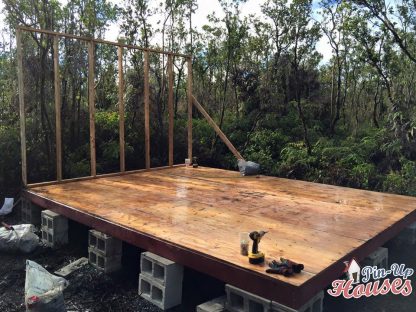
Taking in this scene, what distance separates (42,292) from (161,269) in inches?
32.4

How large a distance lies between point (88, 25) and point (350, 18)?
215 inches

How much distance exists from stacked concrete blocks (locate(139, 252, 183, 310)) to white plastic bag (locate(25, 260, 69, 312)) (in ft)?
2.00

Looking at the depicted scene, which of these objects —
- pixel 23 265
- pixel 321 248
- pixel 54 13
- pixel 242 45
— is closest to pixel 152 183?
pixel 23 265

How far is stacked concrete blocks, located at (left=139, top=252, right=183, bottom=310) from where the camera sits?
8.87ft

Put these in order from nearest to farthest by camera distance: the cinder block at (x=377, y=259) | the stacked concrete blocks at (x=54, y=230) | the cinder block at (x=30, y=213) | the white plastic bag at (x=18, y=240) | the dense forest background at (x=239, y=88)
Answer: the cinder block at (x=377, y=259) < the white plastic bag at (x=18, y=240) < the stacked concrete blocks at (x=54, y=230) < the cinder block at (x=30, y=213) < the dense forest background at (x=239, y=88)

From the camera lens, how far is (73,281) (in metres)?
3.16

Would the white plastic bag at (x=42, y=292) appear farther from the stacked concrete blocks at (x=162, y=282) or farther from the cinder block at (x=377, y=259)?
the cinder block at (x=377, y=259)

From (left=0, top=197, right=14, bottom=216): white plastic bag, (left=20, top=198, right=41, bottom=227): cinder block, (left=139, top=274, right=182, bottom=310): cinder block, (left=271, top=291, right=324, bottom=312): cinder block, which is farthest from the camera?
(left=0, top=197, right=14, bottom=216): white plastic bag

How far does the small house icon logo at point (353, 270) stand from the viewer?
252 centimetres

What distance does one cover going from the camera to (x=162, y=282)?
2.73 m

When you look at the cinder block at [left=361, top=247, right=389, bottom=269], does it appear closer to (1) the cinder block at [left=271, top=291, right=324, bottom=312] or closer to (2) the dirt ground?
(2) the dirt ground

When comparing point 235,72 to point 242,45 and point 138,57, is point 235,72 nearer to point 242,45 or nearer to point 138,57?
point 242,45

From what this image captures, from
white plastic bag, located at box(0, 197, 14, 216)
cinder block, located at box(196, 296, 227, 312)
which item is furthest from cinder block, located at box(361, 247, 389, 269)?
white plastic bag, located at box(0, 197, 14, 216)

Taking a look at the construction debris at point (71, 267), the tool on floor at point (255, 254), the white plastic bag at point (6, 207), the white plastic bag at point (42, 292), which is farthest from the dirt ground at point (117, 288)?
the white plastic bag at point (6, 207)
